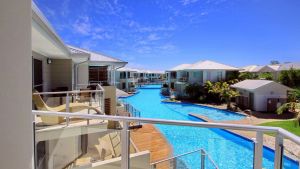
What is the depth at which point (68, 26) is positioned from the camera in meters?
46.6

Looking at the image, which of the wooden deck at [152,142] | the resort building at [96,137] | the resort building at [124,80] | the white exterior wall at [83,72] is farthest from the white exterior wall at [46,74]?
the resort building at [124,80]

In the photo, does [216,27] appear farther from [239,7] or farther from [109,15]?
[109,15]

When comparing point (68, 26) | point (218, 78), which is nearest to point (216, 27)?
point (218, 78)

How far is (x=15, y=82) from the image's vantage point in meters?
1.53

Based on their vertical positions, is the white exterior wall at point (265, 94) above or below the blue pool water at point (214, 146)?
below

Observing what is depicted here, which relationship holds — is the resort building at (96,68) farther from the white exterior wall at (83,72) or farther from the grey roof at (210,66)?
the grey roof at (210,66)

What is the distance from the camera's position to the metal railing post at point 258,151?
201 cm

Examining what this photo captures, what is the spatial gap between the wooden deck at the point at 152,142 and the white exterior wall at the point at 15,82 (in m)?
1.17

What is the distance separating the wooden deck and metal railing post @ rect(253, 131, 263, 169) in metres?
0.84

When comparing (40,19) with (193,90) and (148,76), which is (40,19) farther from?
(148,76)

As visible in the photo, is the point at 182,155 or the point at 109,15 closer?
the point at 182,155

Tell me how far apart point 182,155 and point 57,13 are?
3905 centimetres

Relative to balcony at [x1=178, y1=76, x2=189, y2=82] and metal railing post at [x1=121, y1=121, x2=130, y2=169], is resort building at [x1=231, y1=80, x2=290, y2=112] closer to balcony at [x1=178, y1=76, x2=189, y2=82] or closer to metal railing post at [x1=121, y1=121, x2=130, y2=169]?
balcony at [x1=178, y1=76, x2=189, y2=82]

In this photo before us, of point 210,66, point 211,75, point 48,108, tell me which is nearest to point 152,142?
A: point 48,108
